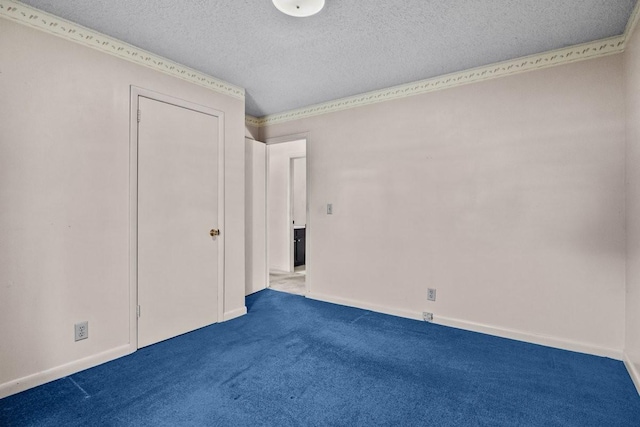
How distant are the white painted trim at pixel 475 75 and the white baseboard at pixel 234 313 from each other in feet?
8.26

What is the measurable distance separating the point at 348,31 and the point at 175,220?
7.10 ft

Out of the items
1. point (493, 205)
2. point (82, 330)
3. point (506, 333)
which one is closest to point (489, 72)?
point (493, 205)

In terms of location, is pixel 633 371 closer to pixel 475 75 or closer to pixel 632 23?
pixel 632 23

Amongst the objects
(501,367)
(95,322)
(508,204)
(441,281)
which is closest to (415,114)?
(508,204)

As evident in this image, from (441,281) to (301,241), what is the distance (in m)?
3.46

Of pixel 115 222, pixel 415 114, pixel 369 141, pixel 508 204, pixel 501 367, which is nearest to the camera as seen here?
pixel 501 367

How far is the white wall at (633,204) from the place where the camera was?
2.19 metres

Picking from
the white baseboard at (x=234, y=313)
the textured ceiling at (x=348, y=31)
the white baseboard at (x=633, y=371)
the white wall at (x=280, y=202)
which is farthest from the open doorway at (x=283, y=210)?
the white baseboard at (x=633, y=371)

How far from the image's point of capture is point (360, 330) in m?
3.14

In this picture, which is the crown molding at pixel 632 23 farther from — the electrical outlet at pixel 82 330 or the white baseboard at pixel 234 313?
the electrical outlet at pixel 82 330

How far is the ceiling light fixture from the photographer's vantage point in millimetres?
1997

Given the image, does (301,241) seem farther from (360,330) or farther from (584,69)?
(584,69)

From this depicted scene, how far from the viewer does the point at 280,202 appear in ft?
19.2

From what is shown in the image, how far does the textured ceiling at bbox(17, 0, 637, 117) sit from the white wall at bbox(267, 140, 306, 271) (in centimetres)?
249
